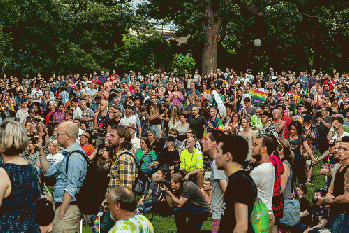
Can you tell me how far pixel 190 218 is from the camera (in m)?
8.59

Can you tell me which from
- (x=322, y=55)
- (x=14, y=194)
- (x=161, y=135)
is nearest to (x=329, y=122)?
(x=161, y=135)

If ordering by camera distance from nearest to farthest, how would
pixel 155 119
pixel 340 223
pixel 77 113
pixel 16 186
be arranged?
1. pixel 16 186
2. pixel 340 223
3. pixel 77 113
4. pixel 155 119

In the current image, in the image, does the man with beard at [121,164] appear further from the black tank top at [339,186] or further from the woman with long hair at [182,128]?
the woman with long hair at [182,128]

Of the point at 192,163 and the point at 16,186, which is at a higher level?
the point at 16,186

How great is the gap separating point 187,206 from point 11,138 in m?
4.77

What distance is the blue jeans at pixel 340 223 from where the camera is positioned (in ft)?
18.9

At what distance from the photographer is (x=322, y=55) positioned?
38.8 meters

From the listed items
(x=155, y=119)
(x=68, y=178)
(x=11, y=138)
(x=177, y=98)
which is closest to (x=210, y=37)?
(x=177, y=98)

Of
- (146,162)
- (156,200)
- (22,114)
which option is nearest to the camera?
(156,200)

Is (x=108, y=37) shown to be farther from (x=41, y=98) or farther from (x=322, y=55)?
(x=41, y=98)

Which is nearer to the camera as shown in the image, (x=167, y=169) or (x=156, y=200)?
(x=156, y=200)

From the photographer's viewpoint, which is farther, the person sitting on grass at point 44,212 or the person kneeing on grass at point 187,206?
the person kneeing on grass at point 187,206

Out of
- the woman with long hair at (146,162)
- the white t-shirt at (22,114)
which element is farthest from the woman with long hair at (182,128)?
the white t-shirt at (22,114)

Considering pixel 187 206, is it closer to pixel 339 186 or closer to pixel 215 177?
pixel 215 177
